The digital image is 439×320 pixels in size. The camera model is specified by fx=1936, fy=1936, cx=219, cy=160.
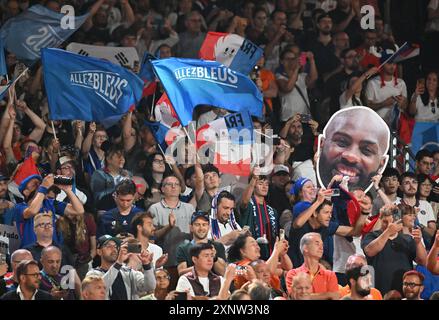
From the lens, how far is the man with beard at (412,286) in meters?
19.8

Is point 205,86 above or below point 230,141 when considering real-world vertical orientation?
above

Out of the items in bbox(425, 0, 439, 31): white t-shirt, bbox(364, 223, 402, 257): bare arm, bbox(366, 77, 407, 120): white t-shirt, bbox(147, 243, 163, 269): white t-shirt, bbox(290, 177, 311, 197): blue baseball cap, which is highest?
bbox(425, 0, 439, 31): white t-shirt

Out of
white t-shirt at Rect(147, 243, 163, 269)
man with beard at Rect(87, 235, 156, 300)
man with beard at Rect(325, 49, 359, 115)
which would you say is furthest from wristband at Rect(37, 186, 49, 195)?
man with beard at Rect(325, 49, 359, 115)

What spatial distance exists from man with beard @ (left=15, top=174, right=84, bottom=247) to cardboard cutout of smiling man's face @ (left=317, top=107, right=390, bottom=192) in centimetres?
289

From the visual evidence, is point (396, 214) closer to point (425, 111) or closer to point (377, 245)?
point (377, 245)

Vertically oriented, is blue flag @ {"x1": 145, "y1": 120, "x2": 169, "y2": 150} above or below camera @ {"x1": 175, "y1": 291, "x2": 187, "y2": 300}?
above

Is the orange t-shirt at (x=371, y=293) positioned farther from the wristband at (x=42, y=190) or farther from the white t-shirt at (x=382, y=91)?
the white t-shirt at (x=382, y=91)

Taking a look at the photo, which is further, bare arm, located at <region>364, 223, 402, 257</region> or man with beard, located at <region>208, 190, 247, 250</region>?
bare arm, located at <region>364, 223, 402, 257</region>

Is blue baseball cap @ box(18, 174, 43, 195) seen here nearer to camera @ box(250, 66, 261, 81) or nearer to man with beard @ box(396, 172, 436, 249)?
camera @ box(250, 66, 261, 81)

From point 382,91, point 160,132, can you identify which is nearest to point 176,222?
point 160,132

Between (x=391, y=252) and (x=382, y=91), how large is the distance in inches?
120

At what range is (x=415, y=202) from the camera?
21.0 m

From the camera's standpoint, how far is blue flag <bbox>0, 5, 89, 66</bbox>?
2156cm

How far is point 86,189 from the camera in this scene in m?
20.4
